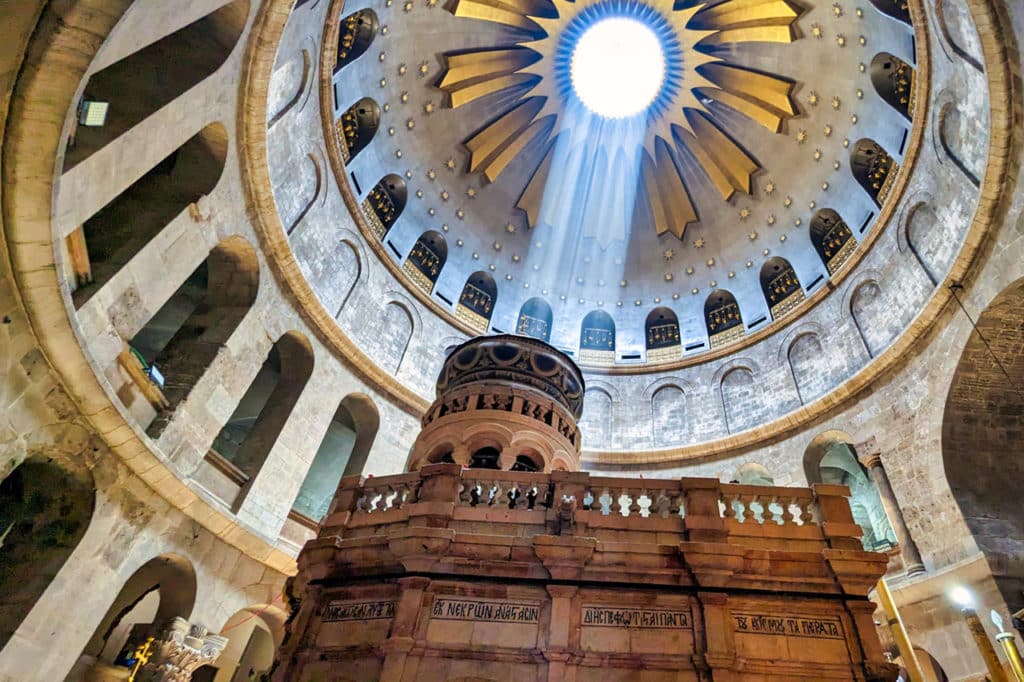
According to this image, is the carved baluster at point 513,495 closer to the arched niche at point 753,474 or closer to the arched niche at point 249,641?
the arched niche at point 249,641

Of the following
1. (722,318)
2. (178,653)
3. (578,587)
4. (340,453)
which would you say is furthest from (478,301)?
(578,587)

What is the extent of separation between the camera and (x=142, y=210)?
1144 cm

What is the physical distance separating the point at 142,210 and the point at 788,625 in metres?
12.7

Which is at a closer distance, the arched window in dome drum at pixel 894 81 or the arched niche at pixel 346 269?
the arched window in dome drum at pixel 894 81

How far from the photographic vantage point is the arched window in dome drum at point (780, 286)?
20.0 meters

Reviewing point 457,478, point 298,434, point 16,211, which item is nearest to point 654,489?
point 457,478

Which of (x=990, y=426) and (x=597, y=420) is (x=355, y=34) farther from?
(x=990, y=426)

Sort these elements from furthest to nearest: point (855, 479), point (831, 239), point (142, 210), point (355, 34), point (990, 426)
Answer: point (831, 239) < point (355, 34) < point (855, 479) < point (990, 426) < point (142, 210)

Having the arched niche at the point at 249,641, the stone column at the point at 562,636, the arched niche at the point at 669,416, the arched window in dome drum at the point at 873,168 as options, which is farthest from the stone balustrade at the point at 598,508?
the arched window in dome drum at the point at 873,168

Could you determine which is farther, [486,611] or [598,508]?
[598,508]

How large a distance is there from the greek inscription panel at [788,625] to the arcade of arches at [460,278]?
4.43ft

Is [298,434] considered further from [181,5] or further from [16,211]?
[181,5]

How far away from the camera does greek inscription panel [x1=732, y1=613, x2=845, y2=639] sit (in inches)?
241

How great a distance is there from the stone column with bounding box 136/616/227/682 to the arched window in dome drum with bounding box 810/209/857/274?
63.5 ft
